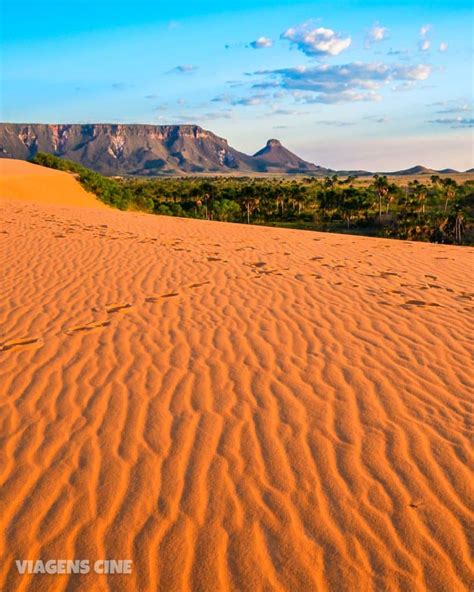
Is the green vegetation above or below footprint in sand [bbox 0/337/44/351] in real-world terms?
below

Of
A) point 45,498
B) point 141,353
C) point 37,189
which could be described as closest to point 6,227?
point 141,353

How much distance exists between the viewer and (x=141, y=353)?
213 inches

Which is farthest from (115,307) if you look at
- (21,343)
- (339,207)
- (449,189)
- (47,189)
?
(449,189)

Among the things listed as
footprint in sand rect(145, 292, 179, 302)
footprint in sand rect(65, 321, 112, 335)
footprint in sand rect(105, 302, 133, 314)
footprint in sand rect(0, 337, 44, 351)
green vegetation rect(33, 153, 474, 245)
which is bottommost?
green vegetation rect(33, 153, 474, 245)

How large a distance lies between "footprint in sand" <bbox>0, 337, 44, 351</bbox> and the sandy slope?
2481cm

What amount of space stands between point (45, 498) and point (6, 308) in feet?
14.9

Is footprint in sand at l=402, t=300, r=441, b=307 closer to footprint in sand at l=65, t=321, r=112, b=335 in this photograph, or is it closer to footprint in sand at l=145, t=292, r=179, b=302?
footprint in sand at l=145, t=292, r=179, b=302

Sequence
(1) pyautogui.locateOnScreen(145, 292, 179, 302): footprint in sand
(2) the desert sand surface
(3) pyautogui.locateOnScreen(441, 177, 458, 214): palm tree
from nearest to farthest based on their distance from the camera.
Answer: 1. (2) the desert sand surface
2. (1) pyautogui.locateOnScreen(145, 292, 179, 302): footprint in sand
3. (3) pyautogui.locateOnScreen(441, 177, 458, 214): palm tree

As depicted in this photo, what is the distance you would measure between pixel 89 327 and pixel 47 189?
30021 millimetres

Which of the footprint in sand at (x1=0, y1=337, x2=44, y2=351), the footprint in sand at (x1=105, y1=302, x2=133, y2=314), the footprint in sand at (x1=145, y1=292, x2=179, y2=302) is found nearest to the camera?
the footprint in sand at (x1=0, y1=337, x2=44, y2=351)

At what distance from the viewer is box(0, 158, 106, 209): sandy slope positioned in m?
30.3

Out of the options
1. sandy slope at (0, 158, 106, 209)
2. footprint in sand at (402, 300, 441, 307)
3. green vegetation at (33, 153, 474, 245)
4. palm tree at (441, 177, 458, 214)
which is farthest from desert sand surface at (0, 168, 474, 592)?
palm tree at (441, 177, 458, 214)

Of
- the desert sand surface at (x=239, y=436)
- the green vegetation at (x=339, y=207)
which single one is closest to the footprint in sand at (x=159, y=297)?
the desert sand surface at (x=239, y=436)

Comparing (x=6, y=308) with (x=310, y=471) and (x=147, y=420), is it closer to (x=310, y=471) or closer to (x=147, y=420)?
(x=147, y=420)
